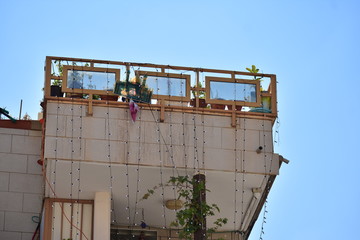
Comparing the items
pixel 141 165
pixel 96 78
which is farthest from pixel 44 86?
pixel 141 165

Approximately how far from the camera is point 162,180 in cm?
2105

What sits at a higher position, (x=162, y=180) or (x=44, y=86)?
(x=44, y=86)

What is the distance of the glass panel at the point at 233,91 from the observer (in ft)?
69.9

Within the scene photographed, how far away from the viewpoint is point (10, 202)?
22.2 m

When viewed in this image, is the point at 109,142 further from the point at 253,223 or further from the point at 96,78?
the point at 253,223

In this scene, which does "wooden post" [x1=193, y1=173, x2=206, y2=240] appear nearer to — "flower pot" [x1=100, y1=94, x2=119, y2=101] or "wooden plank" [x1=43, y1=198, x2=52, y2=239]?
"flower pot" [x1=100, y1=94, x2=119, y2=101]

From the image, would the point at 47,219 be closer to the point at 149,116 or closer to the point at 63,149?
the point at 63,149

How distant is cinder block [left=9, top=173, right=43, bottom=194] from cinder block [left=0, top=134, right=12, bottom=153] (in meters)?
0.51

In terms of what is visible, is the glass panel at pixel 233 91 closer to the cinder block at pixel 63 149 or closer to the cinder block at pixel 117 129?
the cinder block at pixel 117 129

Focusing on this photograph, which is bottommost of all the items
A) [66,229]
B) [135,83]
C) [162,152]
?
[66,229]

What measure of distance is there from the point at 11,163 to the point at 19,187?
0.51 meters

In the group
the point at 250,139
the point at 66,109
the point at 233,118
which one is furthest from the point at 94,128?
the point at 250,139

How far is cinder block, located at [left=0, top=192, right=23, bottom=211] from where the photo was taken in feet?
72.8

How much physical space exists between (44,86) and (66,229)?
8.94 feet
